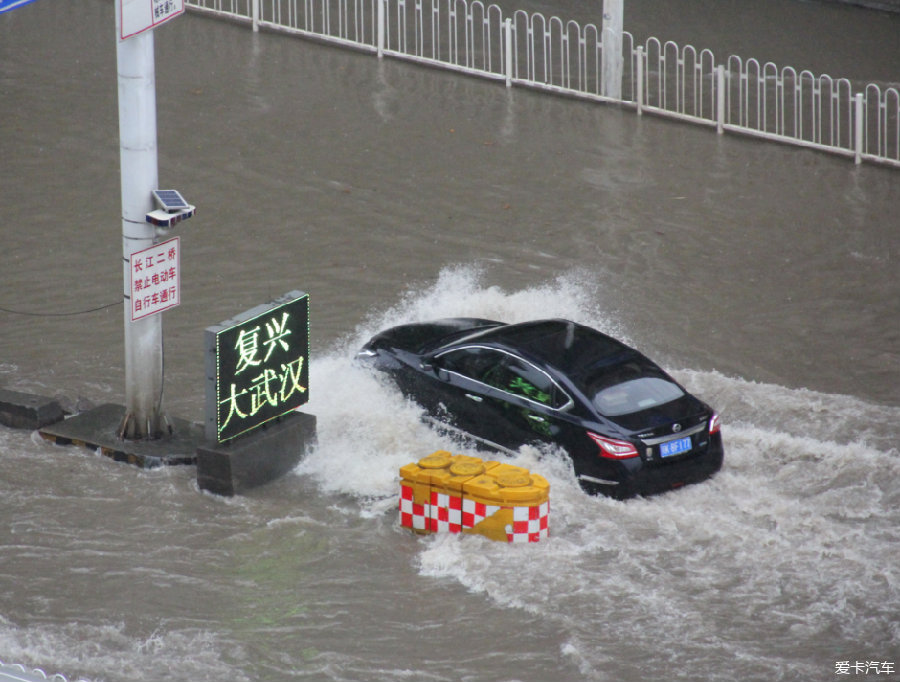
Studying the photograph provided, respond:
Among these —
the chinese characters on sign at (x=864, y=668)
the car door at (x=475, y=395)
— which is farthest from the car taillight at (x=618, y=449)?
the chinese characters on sign at (x=864, y=668)

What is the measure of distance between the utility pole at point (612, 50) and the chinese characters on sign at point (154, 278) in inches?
455

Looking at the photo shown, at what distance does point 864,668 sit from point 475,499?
2957 millimetres

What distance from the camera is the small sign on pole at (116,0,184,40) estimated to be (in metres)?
10.2

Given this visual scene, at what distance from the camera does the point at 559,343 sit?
11.1 meters

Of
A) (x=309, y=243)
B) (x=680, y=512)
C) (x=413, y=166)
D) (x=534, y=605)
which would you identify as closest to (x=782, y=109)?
(x=413, y=166)

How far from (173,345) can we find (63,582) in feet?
15.3

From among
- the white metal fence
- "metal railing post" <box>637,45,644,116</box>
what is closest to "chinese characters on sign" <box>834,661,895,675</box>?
the white metal fence

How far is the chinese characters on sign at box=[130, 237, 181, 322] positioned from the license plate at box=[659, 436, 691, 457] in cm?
423

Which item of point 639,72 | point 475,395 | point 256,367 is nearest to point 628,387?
point 475,395

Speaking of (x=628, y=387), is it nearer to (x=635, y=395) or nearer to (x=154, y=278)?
(x=635, y=395)

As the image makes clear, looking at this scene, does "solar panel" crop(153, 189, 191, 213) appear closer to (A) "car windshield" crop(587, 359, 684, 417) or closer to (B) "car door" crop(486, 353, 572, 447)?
(B) "car door" crop(486, 353, 572, 447)

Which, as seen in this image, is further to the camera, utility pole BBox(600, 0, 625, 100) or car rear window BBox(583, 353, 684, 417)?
utility pole BBox(600, 0, 625, 100)

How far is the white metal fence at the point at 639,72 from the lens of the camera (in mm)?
19172

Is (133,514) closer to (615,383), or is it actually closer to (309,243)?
(615,383)
